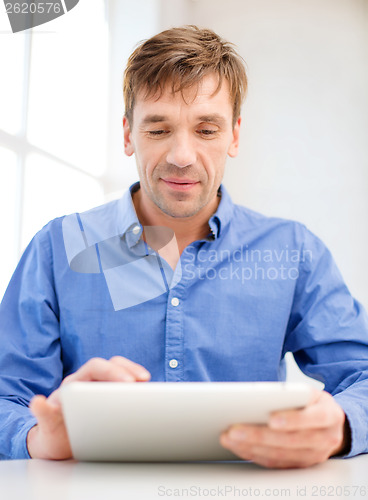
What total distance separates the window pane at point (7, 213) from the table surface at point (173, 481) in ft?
3.72

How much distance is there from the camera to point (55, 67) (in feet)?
6.99

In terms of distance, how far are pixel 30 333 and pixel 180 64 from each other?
2.34ft

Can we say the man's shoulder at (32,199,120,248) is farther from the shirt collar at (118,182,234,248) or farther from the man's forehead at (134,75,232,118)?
the man's forehead at (134,75,232,118)

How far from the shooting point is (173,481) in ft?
2.08

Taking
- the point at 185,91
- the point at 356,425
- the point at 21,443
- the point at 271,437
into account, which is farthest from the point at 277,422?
the point at 185,91

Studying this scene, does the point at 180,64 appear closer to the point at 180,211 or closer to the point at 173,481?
the point at 180,211

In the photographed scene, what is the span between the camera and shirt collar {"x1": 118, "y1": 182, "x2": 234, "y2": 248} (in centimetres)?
138

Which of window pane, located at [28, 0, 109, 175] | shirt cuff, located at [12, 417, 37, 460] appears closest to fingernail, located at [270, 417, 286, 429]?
shirt cuff, located at [12, 417, 37, 460]

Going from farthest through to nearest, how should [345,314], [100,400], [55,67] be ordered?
1. [55,67]
2. [345,314]
3. [100,400]

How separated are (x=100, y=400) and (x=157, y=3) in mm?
2447

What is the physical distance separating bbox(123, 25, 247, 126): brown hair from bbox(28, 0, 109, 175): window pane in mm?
660

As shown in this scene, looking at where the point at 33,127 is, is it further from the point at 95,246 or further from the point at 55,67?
the point at 95,246

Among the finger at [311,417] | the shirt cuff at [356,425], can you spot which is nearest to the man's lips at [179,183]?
the shirt cuff at [356,425]

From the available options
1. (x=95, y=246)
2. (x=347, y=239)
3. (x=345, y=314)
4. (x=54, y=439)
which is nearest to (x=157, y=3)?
(x=347, y=239)
